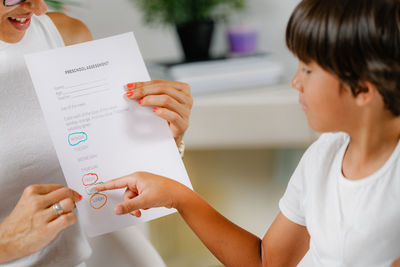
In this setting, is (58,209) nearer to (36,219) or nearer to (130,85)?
(36,219)

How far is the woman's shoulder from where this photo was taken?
1053mm

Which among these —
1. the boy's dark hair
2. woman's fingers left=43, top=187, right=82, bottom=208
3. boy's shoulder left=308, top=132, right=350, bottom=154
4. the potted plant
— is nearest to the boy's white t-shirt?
boy's shoulder left=308, top=132, right=350, bottom=154

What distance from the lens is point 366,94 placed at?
0.63 metres

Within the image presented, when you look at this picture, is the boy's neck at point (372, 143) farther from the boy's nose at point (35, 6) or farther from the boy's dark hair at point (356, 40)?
the boy's nose at point (35, 6)

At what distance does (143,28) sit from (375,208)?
1.26m

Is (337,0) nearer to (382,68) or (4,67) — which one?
(382,68)

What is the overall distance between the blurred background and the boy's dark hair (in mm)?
657

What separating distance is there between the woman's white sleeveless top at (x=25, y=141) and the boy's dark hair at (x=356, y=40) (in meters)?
0.57

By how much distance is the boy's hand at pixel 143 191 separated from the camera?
0.78 metres

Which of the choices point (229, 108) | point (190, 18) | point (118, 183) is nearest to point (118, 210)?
point (118, 183)

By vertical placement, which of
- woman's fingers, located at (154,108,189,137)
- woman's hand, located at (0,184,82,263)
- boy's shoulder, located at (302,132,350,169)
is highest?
woman's fingers, located at (154,108,189,137)

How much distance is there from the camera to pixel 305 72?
0.68 meters

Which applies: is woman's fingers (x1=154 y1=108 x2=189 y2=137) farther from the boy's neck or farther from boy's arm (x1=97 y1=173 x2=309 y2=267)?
the boy's neck

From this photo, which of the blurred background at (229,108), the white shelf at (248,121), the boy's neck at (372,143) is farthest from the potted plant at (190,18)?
the boy's neck at (372,143)
